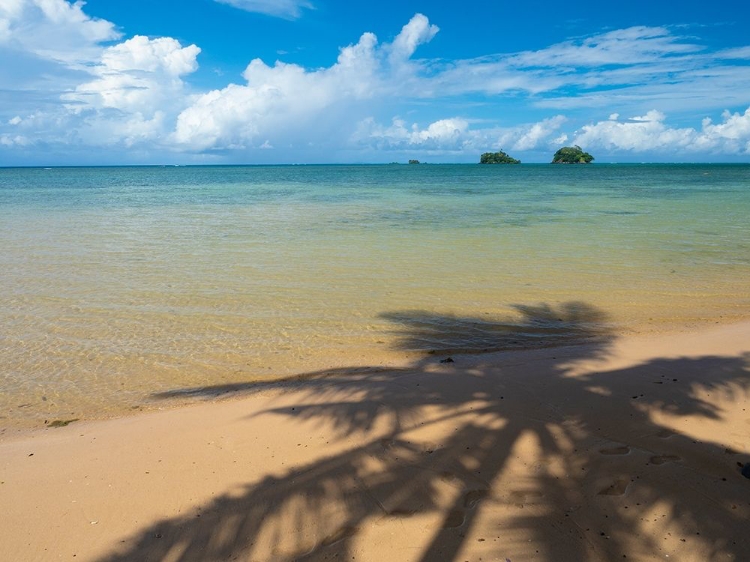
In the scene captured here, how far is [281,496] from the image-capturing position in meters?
3.74

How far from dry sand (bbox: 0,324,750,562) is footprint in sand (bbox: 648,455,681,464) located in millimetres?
53

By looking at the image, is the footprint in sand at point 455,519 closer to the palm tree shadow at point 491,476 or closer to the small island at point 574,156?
the palm tree shadow at point 491,476

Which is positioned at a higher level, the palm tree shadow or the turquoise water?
the palm tree shadow

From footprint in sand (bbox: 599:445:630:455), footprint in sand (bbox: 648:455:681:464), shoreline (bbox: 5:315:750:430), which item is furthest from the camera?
shoreline (bbox: 5:315:750:430)

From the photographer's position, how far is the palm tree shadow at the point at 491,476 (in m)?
3.26

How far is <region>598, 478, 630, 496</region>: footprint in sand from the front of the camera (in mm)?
3610

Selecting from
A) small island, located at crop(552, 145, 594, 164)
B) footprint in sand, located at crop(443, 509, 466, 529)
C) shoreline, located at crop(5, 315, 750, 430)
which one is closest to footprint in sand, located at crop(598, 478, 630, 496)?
footprint in sand, located at crop(443, 509, 466, 529)

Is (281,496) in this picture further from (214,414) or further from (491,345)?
(491,345)

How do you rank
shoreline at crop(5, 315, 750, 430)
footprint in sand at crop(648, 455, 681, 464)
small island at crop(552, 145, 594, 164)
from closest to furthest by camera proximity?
footprint in sand at crop(648, 455, 681, 464)
shoreline at crop(5, 315, 750, 430)
small island at crop(552, 145, 594, 164)

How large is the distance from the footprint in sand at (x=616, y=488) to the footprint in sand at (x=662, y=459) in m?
0.39

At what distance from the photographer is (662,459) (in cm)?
399

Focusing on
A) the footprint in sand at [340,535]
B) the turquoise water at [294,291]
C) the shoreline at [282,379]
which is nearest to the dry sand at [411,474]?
the footprint in sand at [340,535]

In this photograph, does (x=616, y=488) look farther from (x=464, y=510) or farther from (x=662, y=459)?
(x=464, y=510)

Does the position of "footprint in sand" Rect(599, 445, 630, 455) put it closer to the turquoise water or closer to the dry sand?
the dry sand
